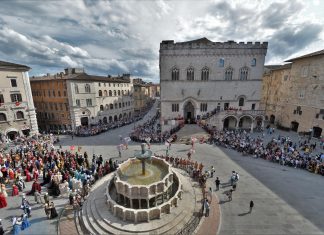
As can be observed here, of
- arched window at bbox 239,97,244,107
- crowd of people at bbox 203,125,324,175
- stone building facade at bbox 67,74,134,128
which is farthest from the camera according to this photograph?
stone building facade at bbox 67,74,134,128

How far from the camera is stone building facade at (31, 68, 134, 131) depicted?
36.0 metres

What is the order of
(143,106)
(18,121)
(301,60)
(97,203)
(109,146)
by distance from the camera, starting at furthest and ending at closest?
(143,106) → (301,60) → (18,121) → (109,146) → (97,203)

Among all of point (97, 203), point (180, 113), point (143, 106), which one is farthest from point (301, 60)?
point (143, 106)

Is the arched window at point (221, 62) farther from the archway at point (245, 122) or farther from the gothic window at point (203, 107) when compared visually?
the archway at point (245, 122)

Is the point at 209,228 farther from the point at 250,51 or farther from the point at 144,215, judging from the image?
the point at 250,51

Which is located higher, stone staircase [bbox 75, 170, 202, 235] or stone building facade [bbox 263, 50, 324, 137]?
stone building facade [bbox 263, 50, 324, 137]

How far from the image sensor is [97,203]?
1162 cm

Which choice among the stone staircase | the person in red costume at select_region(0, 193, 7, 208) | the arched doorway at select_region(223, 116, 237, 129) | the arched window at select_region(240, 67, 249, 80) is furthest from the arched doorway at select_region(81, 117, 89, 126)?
the arched window at select_region(240, 67, 249, 80)

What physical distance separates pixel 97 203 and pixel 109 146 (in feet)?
49.5

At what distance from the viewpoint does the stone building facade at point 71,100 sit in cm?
3597

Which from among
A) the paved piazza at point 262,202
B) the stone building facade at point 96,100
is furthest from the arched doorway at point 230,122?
the stone building facade at point 96,100

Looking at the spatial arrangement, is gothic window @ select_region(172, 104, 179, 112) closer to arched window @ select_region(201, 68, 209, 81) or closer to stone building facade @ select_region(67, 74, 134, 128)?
arched window @ select_region(201, 68, 209, 81)

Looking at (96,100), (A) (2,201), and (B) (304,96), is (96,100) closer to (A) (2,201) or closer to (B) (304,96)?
(A) (2,201)

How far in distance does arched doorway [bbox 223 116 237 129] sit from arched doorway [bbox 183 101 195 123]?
6.74 metres
